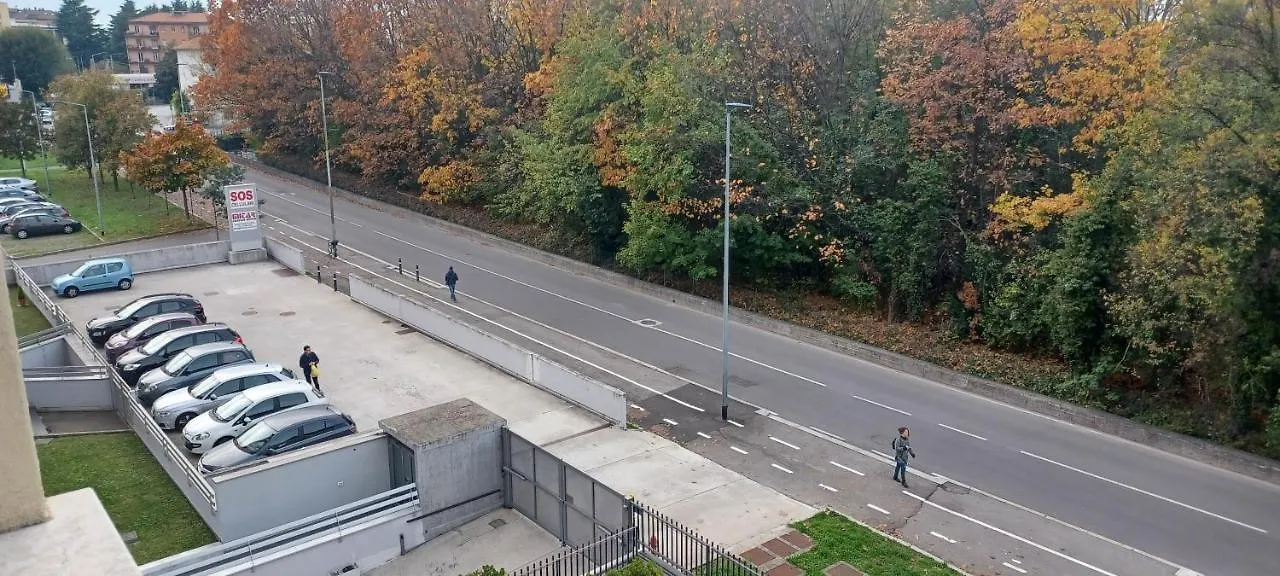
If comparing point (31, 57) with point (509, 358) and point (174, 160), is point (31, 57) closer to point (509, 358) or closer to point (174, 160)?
point (174, 160)

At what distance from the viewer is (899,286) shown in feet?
98.0

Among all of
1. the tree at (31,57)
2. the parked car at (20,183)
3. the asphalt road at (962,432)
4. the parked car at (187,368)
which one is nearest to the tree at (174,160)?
the parked car at (20,183)

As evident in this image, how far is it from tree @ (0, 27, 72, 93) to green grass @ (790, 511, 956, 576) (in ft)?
346

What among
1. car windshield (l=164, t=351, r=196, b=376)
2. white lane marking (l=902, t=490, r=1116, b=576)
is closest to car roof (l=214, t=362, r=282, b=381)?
car windshield (l=164, t=351, r=196, b=376)

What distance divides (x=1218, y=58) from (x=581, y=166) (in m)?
23.2

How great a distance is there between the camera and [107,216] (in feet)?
154

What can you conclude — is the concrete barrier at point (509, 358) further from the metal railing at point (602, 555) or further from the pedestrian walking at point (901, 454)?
the metal railing at point (602, 555)

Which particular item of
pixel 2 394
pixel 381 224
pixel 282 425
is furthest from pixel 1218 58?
pixel 381 224

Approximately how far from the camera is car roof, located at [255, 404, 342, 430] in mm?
17578

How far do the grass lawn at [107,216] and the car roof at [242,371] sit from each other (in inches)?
939

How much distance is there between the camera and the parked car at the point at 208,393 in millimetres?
19422

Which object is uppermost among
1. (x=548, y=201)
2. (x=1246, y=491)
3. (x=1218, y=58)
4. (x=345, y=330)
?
(x=1218, y=58)

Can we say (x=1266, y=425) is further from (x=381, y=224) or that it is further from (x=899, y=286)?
(x=381, y=224)

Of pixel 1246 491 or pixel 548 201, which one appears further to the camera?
pixel 548 201
